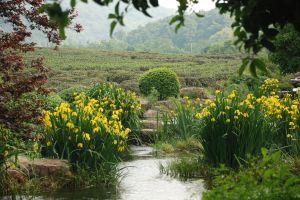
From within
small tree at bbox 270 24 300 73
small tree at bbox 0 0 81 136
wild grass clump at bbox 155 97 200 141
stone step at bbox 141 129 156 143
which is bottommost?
stone step at bbox 141 129 156 143

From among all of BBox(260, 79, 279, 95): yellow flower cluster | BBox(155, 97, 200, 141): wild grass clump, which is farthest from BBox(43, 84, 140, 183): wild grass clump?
BBox(260, 79, 279, 95): yellow flower cluster

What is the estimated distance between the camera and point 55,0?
2.83 meters

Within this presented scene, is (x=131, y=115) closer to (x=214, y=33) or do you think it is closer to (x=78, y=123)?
(x=78, y=123)

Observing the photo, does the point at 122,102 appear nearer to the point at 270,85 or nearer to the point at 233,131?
the point at 270,85

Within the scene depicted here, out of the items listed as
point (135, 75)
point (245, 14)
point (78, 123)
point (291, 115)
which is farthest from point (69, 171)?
point (135, 75)

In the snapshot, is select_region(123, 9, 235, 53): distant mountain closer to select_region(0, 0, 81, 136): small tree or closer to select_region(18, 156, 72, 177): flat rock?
select_region(18, 156, 72, 177): flat rock

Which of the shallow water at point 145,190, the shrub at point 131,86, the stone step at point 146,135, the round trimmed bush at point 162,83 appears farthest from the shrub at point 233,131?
the shrub at point 131,86

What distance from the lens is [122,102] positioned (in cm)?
1300

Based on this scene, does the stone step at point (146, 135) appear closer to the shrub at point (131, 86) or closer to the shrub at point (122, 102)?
the shrub at point (122, 102)

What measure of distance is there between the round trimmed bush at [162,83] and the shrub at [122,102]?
755 centimetres

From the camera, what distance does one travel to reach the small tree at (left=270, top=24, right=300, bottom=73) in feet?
56.4

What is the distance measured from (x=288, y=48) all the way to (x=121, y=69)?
19.9m

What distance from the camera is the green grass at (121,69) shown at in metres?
29.8

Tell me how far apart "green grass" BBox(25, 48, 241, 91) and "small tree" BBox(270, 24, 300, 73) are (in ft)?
30.7
